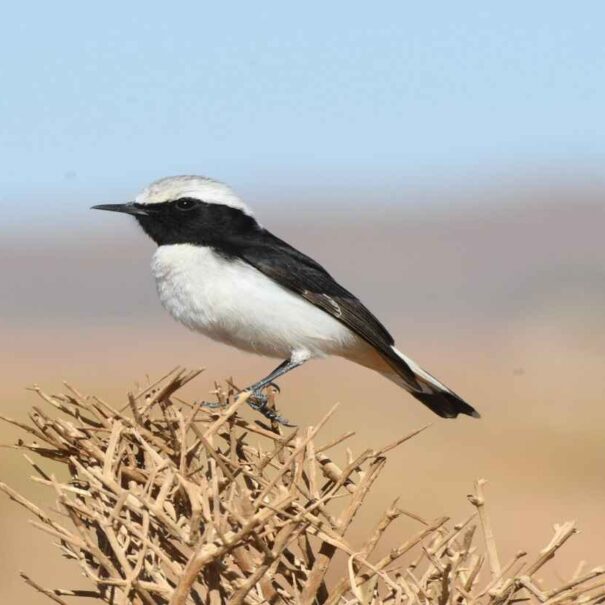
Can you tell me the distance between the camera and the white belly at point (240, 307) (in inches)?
238

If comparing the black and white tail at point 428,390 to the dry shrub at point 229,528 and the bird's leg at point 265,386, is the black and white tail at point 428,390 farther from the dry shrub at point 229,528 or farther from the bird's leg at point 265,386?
the dry shrub at point 229,528

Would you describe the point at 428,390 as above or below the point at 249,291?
below

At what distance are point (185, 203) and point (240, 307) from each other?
2.44 ft

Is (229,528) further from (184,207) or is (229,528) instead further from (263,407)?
(184,207)

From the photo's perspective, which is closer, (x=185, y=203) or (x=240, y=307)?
(x=240, y=307)

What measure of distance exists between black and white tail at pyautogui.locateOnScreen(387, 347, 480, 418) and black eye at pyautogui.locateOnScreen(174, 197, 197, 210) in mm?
1154

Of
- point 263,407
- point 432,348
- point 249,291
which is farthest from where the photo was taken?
point 432,348

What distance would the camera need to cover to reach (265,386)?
15.4ft

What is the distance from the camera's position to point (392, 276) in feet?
313

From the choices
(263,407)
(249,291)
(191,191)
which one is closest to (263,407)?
(263,407)

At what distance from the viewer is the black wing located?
6.45 m

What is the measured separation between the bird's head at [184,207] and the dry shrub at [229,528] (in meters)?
3.56

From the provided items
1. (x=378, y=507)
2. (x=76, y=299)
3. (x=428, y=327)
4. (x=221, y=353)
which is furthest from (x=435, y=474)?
(x=76, y=299)

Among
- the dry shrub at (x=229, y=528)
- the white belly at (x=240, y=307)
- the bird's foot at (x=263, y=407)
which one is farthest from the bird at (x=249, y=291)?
the dry shrub at (x=229, y=528)
